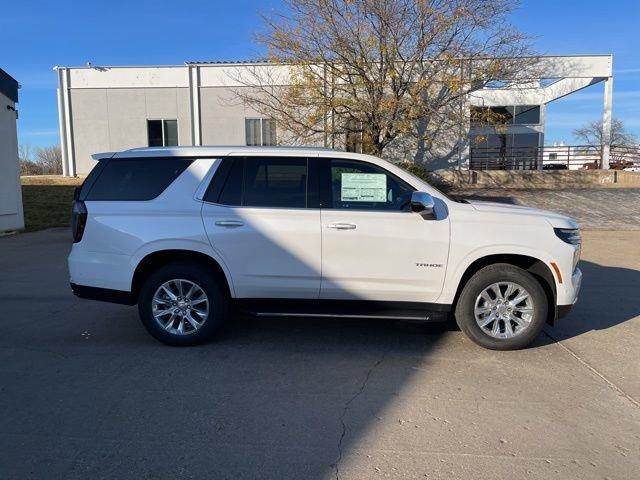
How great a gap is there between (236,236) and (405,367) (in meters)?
1.95

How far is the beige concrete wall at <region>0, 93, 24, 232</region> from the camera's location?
13.6 metres

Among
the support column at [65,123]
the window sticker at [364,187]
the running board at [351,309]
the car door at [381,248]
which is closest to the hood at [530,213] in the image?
the car door at [381,248]

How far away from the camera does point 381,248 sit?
4.94 metres

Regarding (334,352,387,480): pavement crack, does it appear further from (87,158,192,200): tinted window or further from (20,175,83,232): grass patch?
(20,175,83,232): grass patch

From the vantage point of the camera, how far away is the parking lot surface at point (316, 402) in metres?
3.23

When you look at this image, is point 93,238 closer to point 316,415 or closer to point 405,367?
point 316,415

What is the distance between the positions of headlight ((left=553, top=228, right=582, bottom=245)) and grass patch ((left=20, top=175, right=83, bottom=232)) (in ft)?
45.1

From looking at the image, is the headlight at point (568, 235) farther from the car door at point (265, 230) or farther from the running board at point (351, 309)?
the car door at point (265, 230)

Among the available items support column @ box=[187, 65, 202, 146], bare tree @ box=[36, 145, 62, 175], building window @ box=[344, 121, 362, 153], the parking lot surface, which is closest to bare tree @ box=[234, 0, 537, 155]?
building window @ box=[344, 121, 362, 153]

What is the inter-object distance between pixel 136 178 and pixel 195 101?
2291 cm

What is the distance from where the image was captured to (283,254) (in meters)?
5.02

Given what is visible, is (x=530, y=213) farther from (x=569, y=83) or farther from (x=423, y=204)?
(x=569, y=83)

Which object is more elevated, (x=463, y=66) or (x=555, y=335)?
(x=463, y=66)

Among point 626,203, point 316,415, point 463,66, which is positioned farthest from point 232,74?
point 316,415
